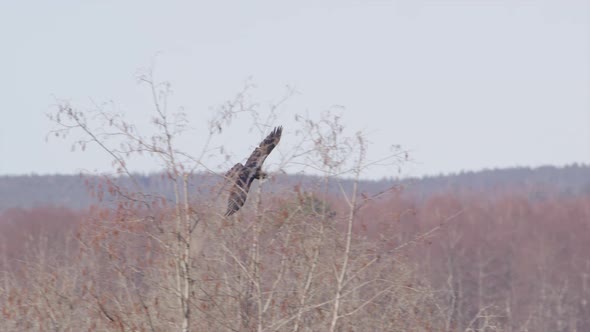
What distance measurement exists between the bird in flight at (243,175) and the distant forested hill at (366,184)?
12cm

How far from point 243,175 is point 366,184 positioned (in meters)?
1.34

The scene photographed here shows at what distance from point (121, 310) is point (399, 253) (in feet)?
7.67

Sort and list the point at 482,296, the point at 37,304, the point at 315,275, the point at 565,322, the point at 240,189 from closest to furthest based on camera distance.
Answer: the point at 240,189 → the point at 315,275 → the point at 37,304 → the point at 565,322 → the point at 482,296

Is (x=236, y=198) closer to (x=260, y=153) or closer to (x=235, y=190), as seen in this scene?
(x=235, y=190)

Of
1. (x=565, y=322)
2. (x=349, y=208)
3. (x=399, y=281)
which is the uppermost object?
(x=349, y=208)

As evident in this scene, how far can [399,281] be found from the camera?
7.79 metres

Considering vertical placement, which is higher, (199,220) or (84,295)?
(199,220)

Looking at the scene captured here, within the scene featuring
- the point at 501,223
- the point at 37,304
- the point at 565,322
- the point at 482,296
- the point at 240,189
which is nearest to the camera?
the point at 240,189

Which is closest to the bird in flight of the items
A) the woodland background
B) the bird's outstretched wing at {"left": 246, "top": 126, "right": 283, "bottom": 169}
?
the bird's outstretched wing at {"left": 246, "top": 126, "right": 283, "bottom": 169}

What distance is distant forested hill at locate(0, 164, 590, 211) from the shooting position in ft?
22.8

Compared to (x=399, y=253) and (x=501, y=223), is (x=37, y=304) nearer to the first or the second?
(x=399, y=253)

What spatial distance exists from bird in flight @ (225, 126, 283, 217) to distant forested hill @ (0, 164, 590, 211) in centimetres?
12

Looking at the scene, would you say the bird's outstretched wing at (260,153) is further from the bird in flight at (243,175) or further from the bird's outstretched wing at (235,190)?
the bird's outstretched wing at (235,190)

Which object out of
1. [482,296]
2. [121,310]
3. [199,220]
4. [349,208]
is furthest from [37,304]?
[482,296]
